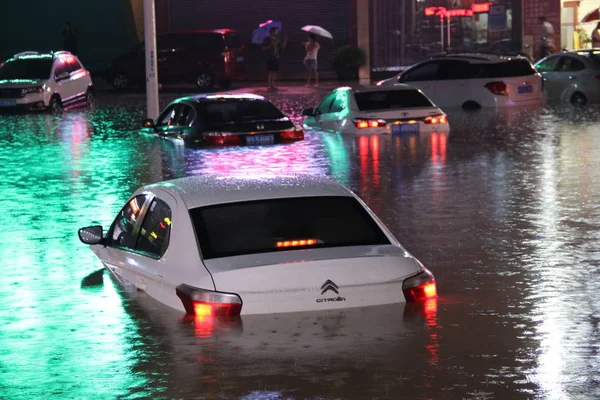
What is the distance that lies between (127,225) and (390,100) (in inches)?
660

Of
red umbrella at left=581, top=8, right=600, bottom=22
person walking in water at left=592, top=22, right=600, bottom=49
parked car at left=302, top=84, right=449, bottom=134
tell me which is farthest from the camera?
red umbrella at left=581, top=8, right=600, bottom=22

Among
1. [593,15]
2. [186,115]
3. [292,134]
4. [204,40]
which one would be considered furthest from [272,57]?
[292,134]

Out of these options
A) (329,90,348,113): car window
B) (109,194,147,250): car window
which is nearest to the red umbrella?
(329,90,348,113): car window

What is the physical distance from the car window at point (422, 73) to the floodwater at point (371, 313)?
13494 mm

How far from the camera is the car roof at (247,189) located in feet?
29.9

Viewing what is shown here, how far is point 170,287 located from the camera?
8805mm

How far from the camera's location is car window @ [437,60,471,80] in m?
34.3

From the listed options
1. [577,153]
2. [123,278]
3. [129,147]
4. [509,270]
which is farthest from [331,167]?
[123,278]

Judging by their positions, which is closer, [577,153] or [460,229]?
[460,229]

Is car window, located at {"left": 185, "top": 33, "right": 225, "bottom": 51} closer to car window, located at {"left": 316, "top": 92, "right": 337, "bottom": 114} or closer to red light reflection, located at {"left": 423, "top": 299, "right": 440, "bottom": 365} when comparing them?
car window, located at {"left": 316, "top": 92, "right": 337, "bottom": 114}

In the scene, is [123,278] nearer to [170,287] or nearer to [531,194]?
[170,287]

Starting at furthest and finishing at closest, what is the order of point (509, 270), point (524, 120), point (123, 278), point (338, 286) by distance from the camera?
1. point (524, 120)
2. point (509, 270)
3. point (123, 278)
4. point (338, 286)

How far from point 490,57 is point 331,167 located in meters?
14.4

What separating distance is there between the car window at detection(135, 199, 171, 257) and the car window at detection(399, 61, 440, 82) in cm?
2571
